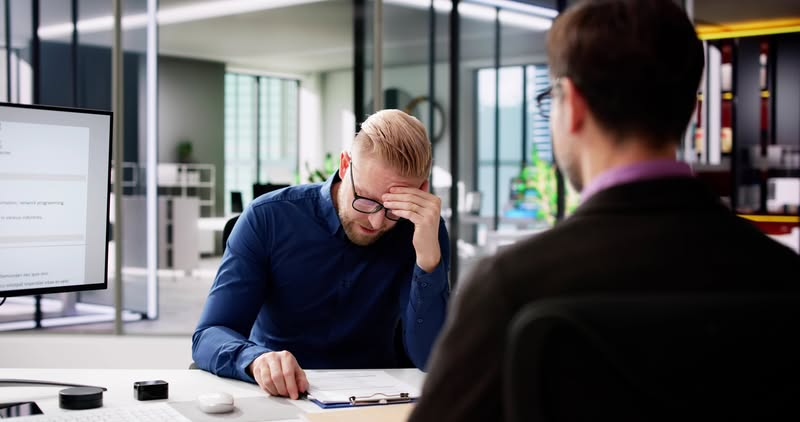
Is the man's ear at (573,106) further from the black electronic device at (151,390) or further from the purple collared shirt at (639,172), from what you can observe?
the black electronic device at (151,390)

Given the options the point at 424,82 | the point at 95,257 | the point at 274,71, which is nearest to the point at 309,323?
the point at 95,257

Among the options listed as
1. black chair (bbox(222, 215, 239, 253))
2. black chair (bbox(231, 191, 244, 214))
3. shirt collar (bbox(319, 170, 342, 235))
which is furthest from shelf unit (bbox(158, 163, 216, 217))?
shirt collar (bbox(319, 170, 342, 235))

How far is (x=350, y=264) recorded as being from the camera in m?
2.22

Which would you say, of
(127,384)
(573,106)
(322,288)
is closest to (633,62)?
(573,106)

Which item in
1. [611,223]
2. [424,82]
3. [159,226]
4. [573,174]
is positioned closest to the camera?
[611,223]

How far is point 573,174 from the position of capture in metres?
0.95

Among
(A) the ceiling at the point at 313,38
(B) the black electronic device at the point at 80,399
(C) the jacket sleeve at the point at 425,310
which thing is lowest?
(B) the black electronic device at the point at 80,399

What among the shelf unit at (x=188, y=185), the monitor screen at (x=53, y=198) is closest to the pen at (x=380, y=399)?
the monitor screen at (x=53, y=198)

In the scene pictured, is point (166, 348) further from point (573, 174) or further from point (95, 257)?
point (573, 174)

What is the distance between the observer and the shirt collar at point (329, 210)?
2.24m

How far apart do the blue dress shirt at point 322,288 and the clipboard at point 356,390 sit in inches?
11.9

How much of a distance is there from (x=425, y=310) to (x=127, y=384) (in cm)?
78

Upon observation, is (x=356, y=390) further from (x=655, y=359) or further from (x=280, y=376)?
(x=655, y=359)

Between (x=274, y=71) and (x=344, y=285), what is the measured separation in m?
5.89
